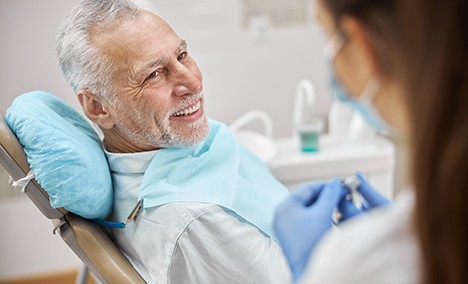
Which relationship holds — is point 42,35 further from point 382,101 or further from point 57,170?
point 382,101

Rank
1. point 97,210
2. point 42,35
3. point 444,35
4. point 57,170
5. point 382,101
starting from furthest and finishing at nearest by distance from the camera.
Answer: point 42,35, point 97,210, point 57,170, point 382,101, point 444,35

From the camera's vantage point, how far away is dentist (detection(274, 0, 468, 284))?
1.83 ft

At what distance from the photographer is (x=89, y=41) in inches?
54.0

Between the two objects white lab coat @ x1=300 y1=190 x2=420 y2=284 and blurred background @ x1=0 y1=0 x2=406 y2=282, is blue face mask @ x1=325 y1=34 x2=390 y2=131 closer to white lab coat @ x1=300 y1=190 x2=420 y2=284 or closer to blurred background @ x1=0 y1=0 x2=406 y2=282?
white lab coat @ x1=300 y1=190 x2=420 y2=284

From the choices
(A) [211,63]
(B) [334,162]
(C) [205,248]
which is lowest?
(B) [334,162]

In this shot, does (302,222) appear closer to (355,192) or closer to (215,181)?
(355,192)

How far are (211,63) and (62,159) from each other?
1.40 m

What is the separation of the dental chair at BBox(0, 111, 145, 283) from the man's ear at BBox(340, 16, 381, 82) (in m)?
0.80

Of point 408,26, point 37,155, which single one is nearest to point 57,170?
point 37,155

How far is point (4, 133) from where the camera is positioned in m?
1.27

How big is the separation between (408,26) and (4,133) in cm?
→ 94

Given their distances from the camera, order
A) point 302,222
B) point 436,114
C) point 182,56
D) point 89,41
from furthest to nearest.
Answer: point 182,56 → point 89,41 → point 302,222 → point 436,114

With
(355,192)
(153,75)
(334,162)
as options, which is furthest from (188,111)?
(334,162)

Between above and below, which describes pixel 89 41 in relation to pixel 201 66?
above
